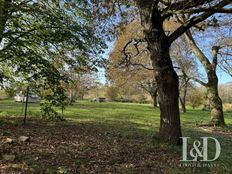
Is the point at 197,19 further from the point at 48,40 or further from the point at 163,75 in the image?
the point at 48,40

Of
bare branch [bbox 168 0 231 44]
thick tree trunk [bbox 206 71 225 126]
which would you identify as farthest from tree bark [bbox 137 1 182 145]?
thick tree trunk [bbox 206 71 225 126]

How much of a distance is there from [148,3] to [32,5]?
3719 mm

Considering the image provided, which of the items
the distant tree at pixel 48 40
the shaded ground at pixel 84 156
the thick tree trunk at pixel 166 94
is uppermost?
the distant tree at pixel 48 40

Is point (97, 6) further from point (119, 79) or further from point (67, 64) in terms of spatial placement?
point (119, 79)

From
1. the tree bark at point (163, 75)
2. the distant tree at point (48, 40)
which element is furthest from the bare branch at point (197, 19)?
the distant tree at point (48, 40)

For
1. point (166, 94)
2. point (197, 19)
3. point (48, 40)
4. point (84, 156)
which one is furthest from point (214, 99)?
point (84, 156)

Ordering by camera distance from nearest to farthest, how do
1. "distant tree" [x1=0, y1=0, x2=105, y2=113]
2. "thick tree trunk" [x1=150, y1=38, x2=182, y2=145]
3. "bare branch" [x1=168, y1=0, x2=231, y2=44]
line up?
"bare branch" [x1=168, y1=0, x2=231, y2=44] → "thick tree trunk" [x1=150, y1=38, x2=182, y2=145] → "distant tree" [x1=0, y1=0, x2=105, y2=113]

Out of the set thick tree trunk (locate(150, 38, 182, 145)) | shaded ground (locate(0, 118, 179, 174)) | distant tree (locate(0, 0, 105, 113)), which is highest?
distant tree (locate(0, 0, 105, 113))

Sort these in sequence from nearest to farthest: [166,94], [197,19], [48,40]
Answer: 1. [197,19]
2. [166,94]
3. [48,40]

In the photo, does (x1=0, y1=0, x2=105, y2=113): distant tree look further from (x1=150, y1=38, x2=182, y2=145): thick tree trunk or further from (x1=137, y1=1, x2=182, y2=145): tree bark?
(x1=150, y1=38, x2=182, y2=145): thick tree trunk

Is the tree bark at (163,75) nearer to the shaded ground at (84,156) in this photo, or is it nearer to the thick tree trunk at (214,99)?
the shaded ground at (84,156)

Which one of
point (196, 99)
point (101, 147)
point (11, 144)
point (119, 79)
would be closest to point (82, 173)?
point (101, 147)

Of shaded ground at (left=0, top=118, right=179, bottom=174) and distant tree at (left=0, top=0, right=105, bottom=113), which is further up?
distant tree at (left=0, top=0, right=105, bottom=113)

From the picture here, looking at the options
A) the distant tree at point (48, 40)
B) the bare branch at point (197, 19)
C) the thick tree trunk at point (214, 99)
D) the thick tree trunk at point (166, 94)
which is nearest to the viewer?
the bare branch at point (197, 19)
